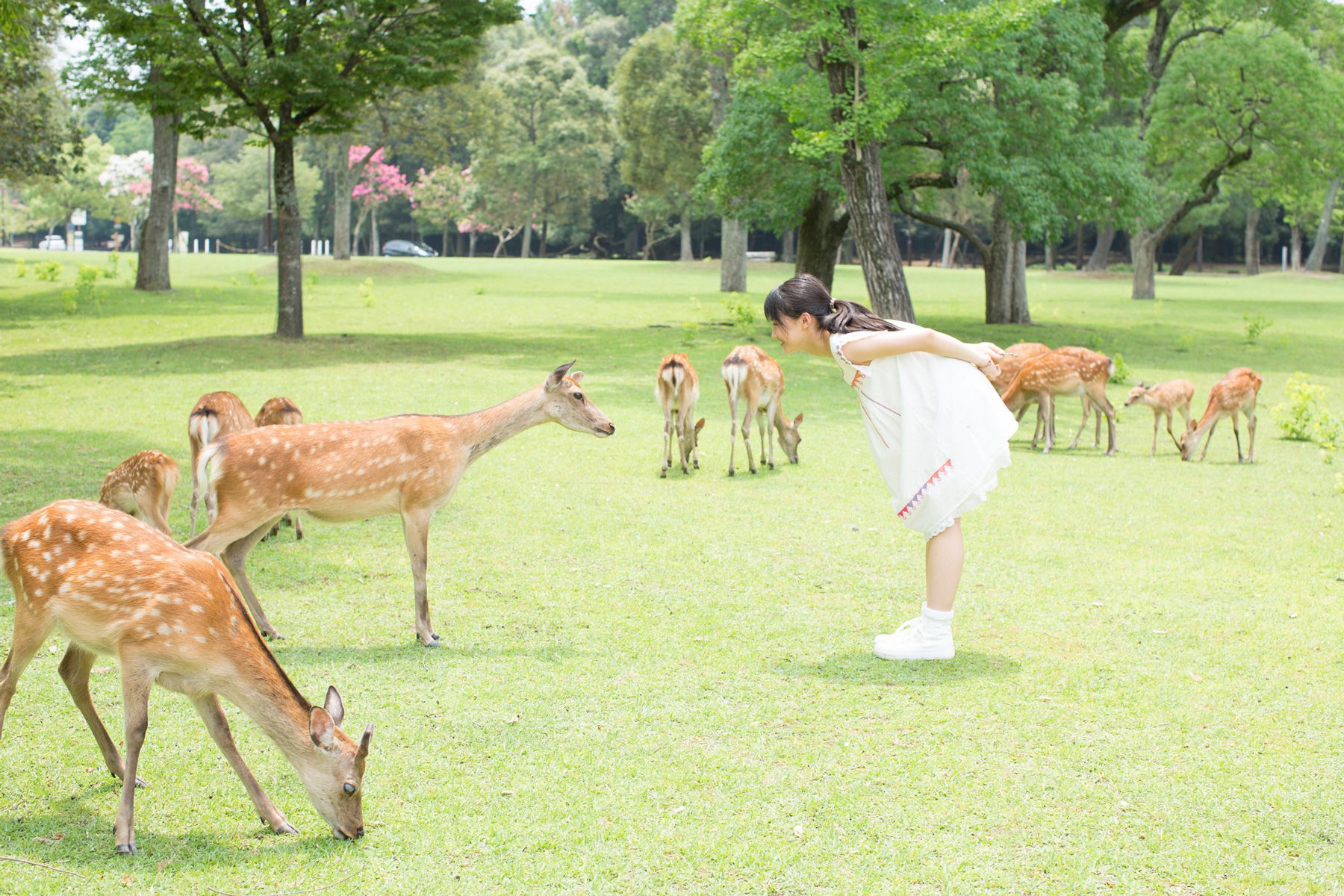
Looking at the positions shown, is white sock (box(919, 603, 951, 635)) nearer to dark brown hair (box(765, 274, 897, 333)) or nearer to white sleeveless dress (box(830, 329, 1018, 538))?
white sleeveless dress (box(830, 329, 1018, 538))

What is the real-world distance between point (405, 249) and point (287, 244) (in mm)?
55843

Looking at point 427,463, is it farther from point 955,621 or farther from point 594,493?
point 594,493

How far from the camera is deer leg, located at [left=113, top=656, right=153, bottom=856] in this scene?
12.5 feet

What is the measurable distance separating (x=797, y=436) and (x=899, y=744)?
6.48 m

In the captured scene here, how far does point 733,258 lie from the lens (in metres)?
34.4

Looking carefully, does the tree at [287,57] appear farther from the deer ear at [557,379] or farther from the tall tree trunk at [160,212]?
the deer ear at [557,379]

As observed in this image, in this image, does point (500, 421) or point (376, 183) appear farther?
point (376, 183)

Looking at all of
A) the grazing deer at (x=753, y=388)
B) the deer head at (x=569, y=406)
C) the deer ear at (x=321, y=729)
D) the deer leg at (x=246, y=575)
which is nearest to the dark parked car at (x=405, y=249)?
the grazing deer at (x=753, y=388)

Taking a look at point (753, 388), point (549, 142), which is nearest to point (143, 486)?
point (753, 388)

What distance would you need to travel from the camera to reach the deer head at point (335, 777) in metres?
3.83

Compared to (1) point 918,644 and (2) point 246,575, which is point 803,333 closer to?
(1) point 918,644

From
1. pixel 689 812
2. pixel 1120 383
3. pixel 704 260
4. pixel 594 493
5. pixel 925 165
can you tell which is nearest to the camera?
pixel 689 812

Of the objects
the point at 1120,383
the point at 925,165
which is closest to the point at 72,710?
the point at 1120,383

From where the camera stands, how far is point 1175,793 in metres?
4.35
